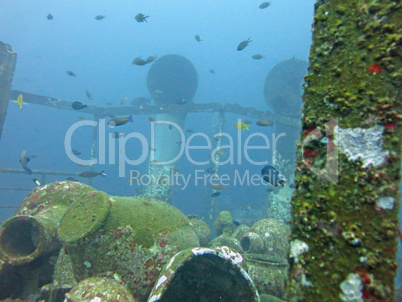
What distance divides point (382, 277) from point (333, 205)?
1.20 feet

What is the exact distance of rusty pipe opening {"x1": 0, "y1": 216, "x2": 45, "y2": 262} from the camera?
155 inches

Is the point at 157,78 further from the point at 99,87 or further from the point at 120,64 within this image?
the point at 99,87

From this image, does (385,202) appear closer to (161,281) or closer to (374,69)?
(374,69)

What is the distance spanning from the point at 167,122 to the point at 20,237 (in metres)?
12.3

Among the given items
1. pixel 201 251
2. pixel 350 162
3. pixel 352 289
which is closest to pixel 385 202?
pixel 350 162

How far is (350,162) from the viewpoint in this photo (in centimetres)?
121

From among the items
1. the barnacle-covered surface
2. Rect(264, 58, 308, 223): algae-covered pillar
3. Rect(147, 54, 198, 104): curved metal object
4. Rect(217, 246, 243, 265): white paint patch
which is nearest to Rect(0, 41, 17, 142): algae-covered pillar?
the barnacle-covered surface

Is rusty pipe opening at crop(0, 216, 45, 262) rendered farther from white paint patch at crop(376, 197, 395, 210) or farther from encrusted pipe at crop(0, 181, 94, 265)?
white paint patch at crop(376, 197, 395, 210)

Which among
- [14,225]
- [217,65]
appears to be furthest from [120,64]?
[14,225]

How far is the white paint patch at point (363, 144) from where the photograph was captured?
3.85 ft

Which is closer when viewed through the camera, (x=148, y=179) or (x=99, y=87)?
(x=148, y=179)

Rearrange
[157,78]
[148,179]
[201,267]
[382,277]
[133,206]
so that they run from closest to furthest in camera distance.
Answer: [382,277], [201,267], [133,206], [148,179], [157,78]

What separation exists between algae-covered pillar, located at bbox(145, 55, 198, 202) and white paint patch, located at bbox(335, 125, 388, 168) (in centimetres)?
1037

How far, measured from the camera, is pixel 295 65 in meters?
15.7
